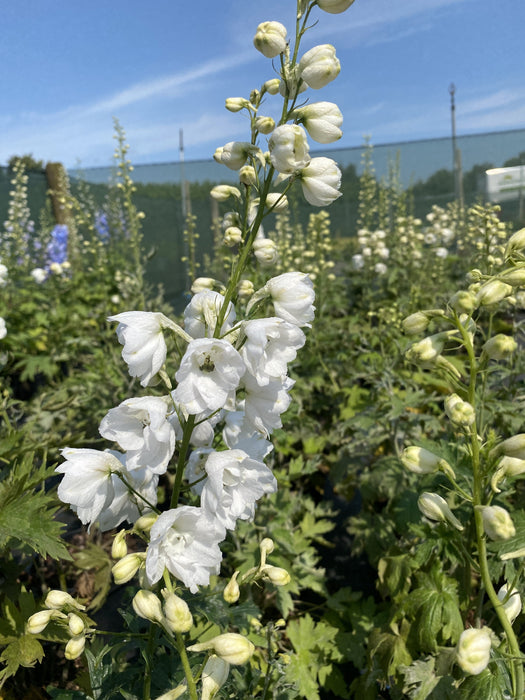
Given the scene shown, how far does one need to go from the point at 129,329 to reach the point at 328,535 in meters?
2.13

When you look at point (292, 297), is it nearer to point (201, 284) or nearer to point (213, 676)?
point (201, 284)

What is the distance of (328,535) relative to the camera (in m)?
2.72

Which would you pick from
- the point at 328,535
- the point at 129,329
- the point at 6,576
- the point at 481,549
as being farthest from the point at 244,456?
the point at 328,535

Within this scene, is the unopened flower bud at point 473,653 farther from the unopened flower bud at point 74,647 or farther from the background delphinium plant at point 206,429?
the unopened flower bud at point 74,647

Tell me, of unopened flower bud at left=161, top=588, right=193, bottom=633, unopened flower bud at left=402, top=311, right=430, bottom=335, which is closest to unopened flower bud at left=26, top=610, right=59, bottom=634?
unopened flower bud at left=161, top=588, right=193, bottom=633

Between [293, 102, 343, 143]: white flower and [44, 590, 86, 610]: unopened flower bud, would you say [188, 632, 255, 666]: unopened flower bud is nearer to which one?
[44, 590, 86, 610]: unopened flower bud

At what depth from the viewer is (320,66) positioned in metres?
1.07

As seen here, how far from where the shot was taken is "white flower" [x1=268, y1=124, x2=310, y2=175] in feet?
3.40

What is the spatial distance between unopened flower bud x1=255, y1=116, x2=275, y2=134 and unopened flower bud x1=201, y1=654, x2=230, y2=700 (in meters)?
1.21

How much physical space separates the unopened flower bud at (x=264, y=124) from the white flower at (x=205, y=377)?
619 millimetres

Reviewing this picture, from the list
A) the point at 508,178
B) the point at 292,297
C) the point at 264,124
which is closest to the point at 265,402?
the point at 292,297

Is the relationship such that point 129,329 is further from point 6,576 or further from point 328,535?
point 328,535

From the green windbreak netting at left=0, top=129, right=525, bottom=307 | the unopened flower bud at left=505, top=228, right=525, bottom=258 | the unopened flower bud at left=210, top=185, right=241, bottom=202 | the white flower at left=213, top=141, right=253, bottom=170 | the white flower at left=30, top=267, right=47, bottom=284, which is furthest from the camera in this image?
the green windbreak netting at left=0, top=129, right=525, bottom=307

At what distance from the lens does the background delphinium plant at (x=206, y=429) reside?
3.12 feet
